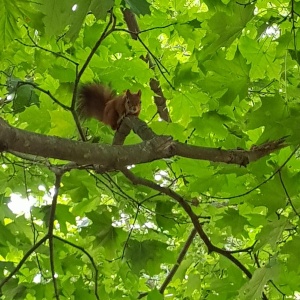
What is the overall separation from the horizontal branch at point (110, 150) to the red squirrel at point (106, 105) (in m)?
0.76

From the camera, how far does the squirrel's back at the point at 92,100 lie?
76.5 inches

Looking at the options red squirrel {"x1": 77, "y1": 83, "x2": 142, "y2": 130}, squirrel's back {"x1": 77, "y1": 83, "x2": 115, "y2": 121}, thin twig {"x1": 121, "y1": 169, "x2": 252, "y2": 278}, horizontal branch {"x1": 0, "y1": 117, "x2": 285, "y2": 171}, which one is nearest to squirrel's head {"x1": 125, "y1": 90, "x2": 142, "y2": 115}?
red squirrel {"x1": 77, "y1": 83, "x2": 142, "y2": 130}

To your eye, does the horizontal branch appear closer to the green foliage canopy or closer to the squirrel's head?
the green foliage canopy

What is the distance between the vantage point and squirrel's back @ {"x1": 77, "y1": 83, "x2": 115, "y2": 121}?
1944 millimetres

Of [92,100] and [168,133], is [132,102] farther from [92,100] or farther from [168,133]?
[168,133]

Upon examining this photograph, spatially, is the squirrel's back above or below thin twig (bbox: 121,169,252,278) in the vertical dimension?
above

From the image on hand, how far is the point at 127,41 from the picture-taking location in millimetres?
1648

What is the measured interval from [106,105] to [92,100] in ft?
0.36

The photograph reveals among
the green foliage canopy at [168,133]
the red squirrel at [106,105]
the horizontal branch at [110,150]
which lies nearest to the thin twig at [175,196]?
the green foliage canopy at [168,133]

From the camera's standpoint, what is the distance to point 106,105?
214cm

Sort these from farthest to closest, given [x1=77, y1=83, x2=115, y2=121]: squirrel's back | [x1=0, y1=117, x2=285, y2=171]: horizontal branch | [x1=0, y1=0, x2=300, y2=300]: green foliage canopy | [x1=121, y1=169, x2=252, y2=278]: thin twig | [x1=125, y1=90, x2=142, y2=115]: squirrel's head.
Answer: [x1=125, y1=90, x2=142, y2=115]: squirrel's head < [x1=77, y1=83, x2=115, y2=121]: squirrel's back < [x1=121, y1=169, x2=252, y2=278]: thin twig < [x1=0, y1=0, x2=300, y2=300]: green foliage canopy < [x1=0, y1=117, x2=285, y2=171]: horizontal branch

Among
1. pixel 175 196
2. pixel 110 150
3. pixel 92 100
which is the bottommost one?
pixel 110 150

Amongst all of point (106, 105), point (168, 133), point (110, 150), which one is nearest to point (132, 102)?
point (106, 105)

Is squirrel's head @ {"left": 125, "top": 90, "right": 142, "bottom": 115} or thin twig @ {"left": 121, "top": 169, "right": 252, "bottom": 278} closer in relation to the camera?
thin twig @ {"left": 121, "top": 169, "right": 252, "bottom": 278}
